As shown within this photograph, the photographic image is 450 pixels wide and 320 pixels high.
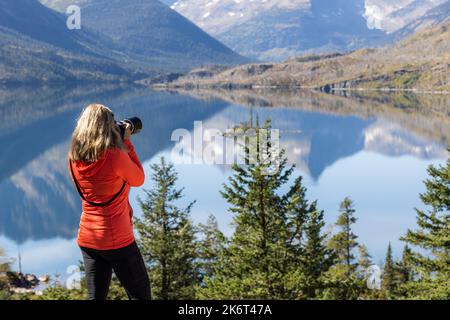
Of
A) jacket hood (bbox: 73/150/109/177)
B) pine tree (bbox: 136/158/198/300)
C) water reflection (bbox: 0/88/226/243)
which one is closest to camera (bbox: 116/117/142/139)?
jacket hood (bbox: 73/150/109/177)

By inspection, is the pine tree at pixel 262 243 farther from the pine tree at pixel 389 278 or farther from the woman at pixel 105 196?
the pine tree at pixel 389 278

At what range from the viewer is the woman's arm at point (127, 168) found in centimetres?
598

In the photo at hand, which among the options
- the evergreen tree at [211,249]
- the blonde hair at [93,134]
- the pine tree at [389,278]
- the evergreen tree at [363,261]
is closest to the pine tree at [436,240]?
the evergreen tree at [211,249]

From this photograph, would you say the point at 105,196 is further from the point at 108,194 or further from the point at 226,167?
the point at 226,167

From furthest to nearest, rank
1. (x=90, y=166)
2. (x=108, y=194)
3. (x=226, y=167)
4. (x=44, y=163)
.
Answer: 1. (x=44, y=163)
2. (x=226, y=167)
3. (x=108, y=194)
4. (x=90, y=166)

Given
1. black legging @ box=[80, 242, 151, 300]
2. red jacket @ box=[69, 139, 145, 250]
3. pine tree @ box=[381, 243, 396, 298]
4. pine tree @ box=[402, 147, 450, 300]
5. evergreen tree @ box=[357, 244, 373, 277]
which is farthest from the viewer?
evergreen tree @ box=[357, 244, 373, 277]

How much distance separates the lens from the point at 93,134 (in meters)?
5.91

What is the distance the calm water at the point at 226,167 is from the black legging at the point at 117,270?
15.9 metres

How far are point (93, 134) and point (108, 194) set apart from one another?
738mm

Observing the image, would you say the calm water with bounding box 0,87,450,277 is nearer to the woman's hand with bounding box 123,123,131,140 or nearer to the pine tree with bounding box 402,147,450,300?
the pine tree with bounding box 402,147,450,300

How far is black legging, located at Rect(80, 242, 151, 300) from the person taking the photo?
6.34 metres

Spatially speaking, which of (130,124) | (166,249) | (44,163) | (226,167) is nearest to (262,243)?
(166,249)
